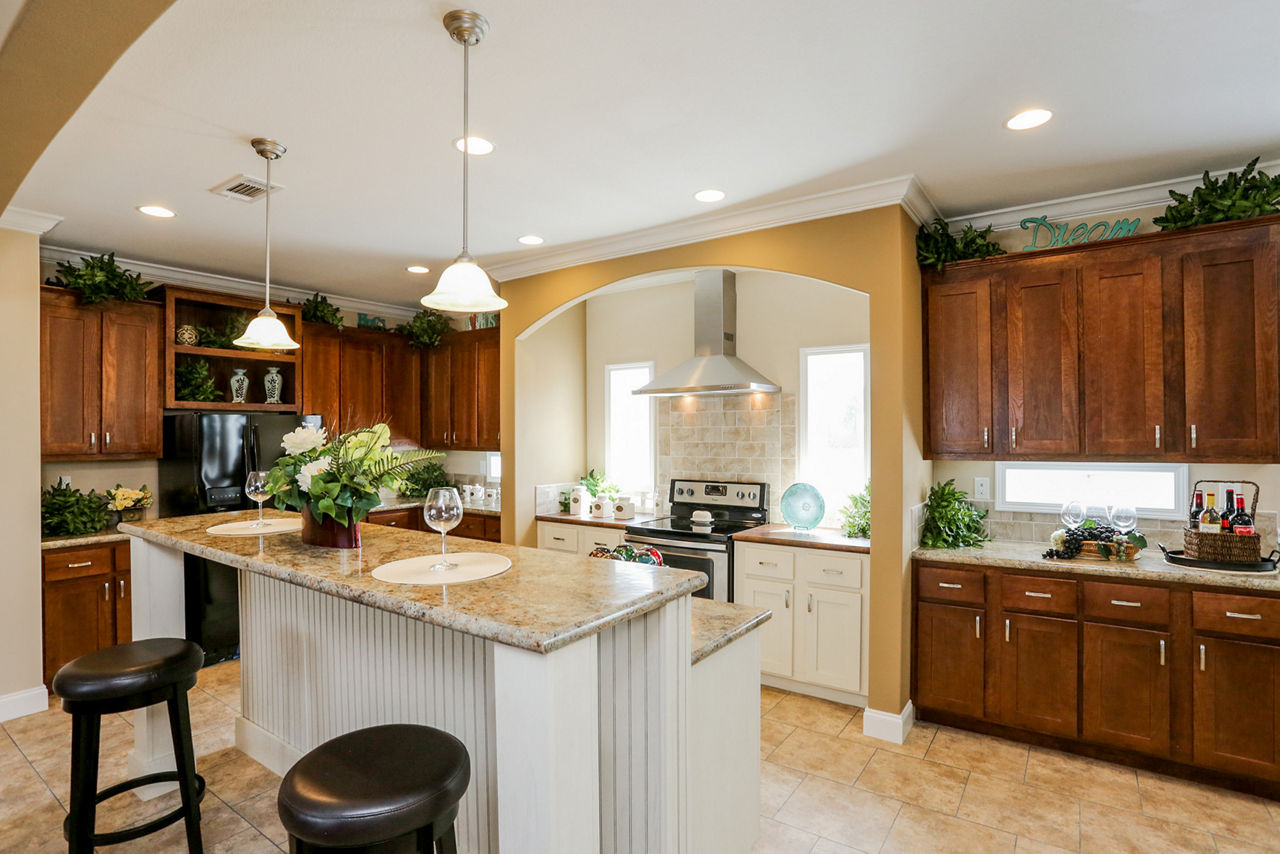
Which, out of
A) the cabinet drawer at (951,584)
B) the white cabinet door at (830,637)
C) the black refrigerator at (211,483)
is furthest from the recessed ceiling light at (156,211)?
the cabinet drawer at (951,584)

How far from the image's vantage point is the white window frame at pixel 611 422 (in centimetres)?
499

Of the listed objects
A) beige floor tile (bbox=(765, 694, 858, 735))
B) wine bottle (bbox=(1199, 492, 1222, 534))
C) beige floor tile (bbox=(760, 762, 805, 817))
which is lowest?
beige floor tile (bbox=(765, 694, 858, 735))

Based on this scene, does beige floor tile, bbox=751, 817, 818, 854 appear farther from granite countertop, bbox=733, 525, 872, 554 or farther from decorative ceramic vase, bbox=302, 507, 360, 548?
decorative ceramic vase, bbox=302, 507, 360, 548

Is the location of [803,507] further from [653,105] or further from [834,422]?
[653,105]

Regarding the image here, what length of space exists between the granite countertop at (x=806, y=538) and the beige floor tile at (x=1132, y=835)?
132cm

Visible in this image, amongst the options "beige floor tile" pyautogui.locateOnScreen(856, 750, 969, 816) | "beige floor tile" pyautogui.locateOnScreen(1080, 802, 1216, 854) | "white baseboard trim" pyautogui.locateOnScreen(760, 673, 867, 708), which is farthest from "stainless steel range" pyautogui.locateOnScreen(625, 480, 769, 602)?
"beige floor tile" pyautogui.locateOnScreen(1080, 802, 1216, 854)

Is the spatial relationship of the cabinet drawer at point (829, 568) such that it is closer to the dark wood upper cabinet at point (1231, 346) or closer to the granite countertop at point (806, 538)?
the granite countertop at point (806, 538)

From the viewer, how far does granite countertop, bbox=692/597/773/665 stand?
183 cm

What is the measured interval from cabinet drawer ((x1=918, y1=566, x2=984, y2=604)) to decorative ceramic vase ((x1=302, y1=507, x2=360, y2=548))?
2629 mm

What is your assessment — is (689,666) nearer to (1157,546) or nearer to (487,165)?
(487,165)

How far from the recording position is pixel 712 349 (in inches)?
173

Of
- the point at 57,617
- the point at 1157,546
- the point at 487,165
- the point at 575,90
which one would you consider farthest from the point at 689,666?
the point at 57,617

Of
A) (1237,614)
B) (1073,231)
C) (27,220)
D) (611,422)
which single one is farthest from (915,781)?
(27,220)

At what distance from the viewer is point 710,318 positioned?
4.41m
